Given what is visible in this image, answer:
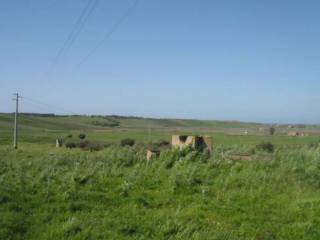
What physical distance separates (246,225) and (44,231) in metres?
3.11

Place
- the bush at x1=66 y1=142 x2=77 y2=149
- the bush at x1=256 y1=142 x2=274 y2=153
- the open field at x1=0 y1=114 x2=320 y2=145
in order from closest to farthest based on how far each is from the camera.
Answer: the bush at x1=256 y1=142 x2=274 y2=153 < the bush at x1=66 y1=142 x2=77 y2=149 < the open field at x1=0 y1=114 x2=320 y2=145

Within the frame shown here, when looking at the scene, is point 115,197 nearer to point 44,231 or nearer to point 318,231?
point 44,231

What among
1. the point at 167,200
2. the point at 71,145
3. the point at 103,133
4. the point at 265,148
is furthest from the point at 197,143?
the point at 103,133

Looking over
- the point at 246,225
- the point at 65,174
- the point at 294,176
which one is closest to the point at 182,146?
the point at 294,176

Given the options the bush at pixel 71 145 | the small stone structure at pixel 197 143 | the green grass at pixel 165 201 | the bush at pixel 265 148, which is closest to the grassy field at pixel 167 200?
the green grass at pixel 165 201

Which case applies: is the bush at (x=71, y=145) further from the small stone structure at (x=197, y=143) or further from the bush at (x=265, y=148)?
the small stone structure at (x=197, y=143)

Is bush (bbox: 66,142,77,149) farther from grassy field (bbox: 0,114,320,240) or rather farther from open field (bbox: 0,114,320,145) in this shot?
grassy field (bbox: 0,114,320,240)

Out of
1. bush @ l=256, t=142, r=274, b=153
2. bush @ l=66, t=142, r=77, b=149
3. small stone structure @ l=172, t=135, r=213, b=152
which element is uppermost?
small stone structure @ l=172, t=135, r=213, b=152

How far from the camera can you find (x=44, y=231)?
20.4 ft

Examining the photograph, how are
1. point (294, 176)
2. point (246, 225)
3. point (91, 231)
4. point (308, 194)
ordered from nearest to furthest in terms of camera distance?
1. point (91, 231)
2. point (246, 225)
3. point (308, 194)
4. point (294, 176)

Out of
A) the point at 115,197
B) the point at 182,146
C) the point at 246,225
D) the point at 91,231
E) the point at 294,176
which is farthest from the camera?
the point at 182,146

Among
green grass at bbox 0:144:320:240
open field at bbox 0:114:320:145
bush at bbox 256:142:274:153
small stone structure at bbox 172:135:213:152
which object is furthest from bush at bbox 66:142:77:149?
green grass at bbox 0:144:320:240

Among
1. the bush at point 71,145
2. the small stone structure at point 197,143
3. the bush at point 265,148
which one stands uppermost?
the small stone structure at point 197,143

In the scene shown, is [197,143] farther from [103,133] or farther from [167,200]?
[103,133]
